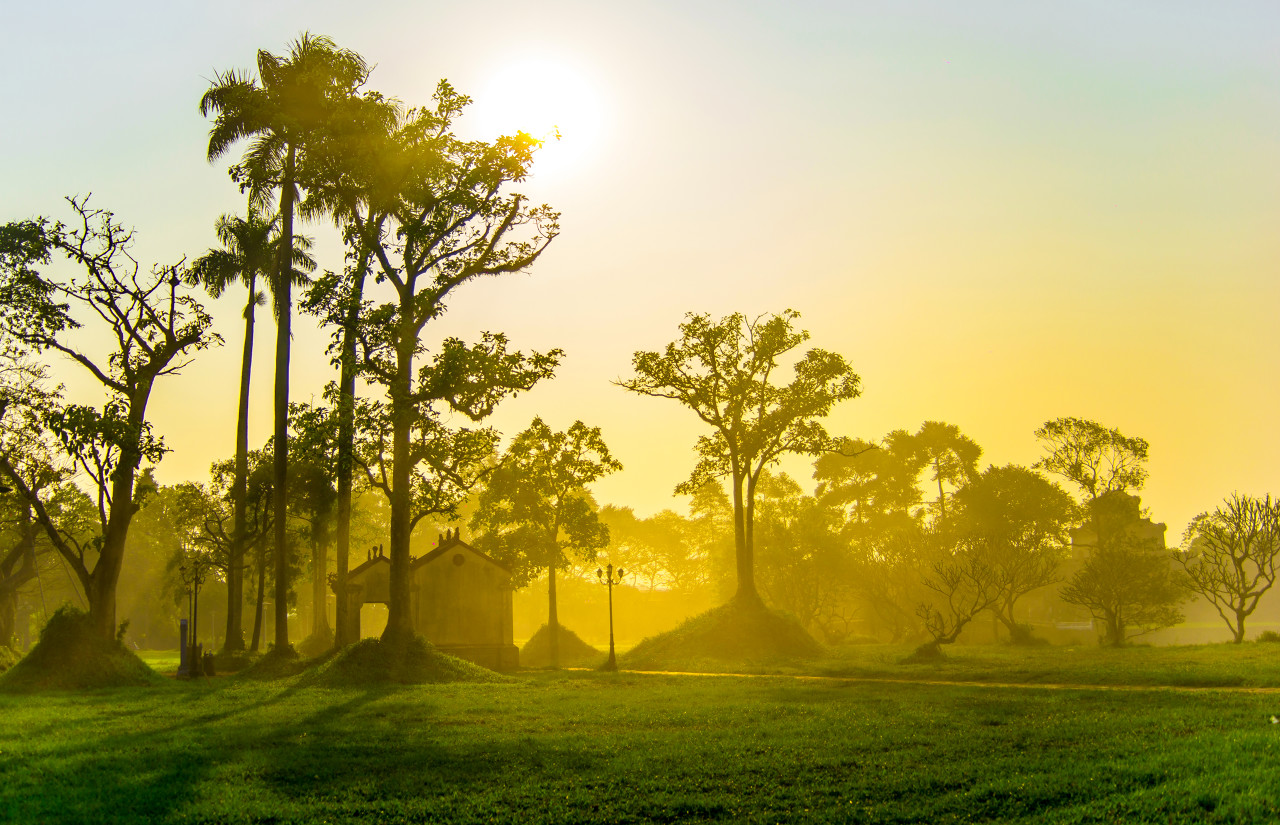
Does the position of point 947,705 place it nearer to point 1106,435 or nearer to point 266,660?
point 266,660

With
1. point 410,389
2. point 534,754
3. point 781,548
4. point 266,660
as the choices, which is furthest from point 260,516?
point 534,754

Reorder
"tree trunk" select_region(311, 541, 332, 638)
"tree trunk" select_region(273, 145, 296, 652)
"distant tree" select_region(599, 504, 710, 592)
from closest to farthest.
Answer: "tree trunk" select_region(273, 145, 296, 652), "tree trunk" select_region(311, 541, 332, 638), "distant tree" select_region(599, 504, 710, 592)

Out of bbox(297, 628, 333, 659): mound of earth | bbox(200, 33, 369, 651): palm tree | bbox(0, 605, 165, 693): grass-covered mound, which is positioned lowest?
bbox(297, 628, 333, 659): mound of earth

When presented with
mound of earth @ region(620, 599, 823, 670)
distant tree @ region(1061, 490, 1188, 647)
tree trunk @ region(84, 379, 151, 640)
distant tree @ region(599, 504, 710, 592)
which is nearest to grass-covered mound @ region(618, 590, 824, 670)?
mound of earth @ region(620, 599, 823, 670)

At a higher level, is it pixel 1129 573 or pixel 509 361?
pixel 509 361

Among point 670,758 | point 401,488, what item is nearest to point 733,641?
point 401,488

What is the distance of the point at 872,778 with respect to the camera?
11.7 meters

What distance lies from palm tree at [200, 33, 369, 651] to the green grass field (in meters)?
17.1

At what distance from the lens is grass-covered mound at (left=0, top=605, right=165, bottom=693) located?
28578mm

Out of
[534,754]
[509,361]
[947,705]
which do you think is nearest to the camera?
[534,754]

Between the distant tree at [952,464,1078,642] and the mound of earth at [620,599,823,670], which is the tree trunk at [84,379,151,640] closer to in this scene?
the mound of earth at [620,599,823,670]

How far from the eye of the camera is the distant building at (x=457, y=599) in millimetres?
42469

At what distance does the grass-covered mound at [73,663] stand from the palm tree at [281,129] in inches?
294

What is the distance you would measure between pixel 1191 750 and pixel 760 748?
5.85 meters
